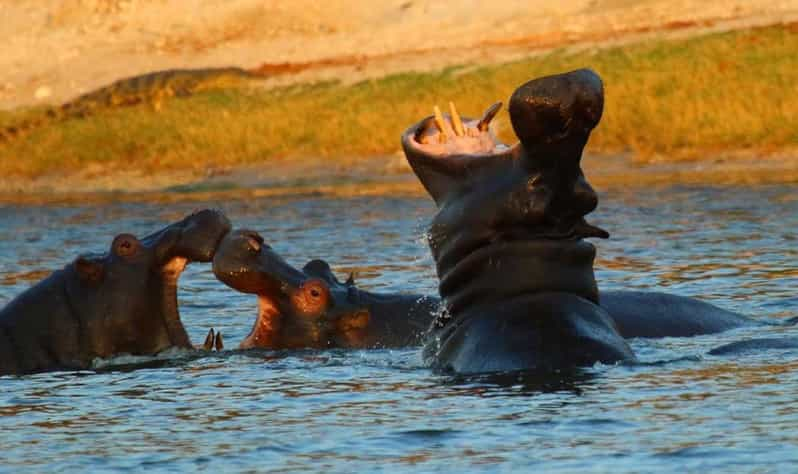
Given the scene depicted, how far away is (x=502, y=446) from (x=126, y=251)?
296cm

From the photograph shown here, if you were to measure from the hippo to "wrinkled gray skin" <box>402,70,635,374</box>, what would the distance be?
182cm

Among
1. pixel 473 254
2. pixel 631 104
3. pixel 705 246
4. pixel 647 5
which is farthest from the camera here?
pixel 647 5

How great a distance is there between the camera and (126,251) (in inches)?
345

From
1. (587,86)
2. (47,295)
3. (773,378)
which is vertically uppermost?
(587,86)

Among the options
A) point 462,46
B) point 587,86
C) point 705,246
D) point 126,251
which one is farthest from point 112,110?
point 587,86

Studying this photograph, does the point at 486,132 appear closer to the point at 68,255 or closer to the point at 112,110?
the point at 68,255

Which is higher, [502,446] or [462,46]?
[462,46]

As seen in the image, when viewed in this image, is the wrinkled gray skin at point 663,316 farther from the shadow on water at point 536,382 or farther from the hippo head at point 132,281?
the shadow on water at point 536,382

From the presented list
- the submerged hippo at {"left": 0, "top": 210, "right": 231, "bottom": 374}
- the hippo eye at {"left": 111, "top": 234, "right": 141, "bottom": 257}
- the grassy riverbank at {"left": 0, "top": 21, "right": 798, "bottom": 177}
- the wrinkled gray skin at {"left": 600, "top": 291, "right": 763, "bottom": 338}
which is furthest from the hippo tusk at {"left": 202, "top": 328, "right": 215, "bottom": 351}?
the grassy riverbank at {"left": 0, "top": 21, "right": 798, "bottom": 177}

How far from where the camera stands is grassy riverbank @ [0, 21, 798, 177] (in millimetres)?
23750

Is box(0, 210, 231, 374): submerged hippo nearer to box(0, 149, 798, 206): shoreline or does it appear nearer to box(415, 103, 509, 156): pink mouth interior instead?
box(415, 103, 509, 156): pink mouth interior

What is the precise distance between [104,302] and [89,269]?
16 centimetres

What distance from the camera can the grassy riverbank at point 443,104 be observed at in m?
23.8

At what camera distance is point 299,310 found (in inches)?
361
